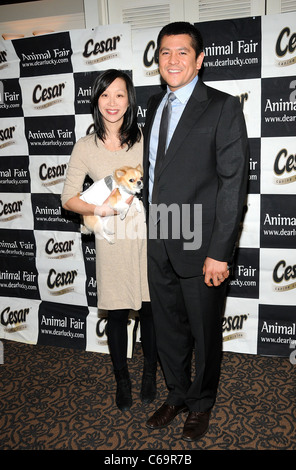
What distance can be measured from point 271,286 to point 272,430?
0.86 metres

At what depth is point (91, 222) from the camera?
204 cm

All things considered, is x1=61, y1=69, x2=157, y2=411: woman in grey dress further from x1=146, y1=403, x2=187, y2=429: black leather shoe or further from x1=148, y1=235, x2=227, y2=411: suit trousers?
x1=146, y1=403, x2=187, y2=429: black leather shoe

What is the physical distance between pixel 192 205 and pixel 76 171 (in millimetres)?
622

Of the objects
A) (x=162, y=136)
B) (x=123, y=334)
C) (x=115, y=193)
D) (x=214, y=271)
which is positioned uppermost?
(x=162, y=136)

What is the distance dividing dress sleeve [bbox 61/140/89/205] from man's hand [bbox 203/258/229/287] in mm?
739

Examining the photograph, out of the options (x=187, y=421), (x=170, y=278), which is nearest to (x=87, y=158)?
(x=170, y=278)

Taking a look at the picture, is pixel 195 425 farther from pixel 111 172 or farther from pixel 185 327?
pixel 111 172

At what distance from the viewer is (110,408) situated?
7.10ft

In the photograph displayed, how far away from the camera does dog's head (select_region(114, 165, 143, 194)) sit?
1.89 m

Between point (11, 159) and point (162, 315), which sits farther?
point (11, 159)
